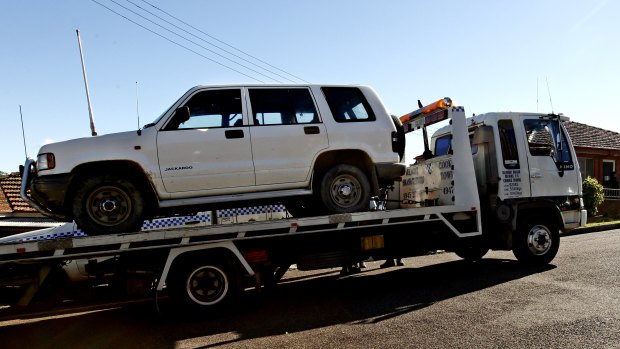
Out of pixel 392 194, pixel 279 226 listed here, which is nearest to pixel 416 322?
pixel 279 226

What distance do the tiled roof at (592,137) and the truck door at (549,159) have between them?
654 inches

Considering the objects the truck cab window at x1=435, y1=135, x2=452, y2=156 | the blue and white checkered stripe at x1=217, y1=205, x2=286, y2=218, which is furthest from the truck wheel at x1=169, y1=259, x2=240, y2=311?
the truck cab window at x1=435, y1=135, x2=452, y2=156

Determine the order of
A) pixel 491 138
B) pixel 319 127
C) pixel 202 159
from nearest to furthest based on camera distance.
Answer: pixel 202 159 < pixel 319 127 < pixel 491 138

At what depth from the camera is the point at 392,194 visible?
8.30 metres

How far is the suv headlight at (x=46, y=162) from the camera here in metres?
5.00

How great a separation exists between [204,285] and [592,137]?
993 inches

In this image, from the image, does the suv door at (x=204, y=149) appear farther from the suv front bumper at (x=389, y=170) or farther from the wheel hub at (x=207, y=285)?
the suv front bumper at (x=389, y=170)

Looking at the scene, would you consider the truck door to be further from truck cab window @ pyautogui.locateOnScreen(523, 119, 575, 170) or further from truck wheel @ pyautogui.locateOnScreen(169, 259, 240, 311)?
truck wheel @ pyautogui.locateOnScreen(169, 259, 240, 311)

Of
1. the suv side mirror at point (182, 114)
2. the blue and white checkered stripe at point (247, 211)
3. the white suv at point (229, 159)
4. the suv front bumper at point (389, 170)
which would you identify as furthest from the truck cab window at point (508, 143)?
the suv side mirror at point (182, 114)

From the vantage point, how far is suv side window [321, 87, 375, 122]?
236 inches

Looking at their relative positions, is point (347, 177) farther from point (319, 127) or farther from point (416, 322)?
point (416, 322)

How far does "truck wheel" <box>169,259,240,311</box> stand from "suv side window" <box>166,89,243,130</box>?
1.68 meters

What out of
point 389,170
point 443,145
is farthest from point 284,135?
point 443,145

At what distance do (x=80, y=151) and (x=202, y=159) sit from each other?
134 centimetres
